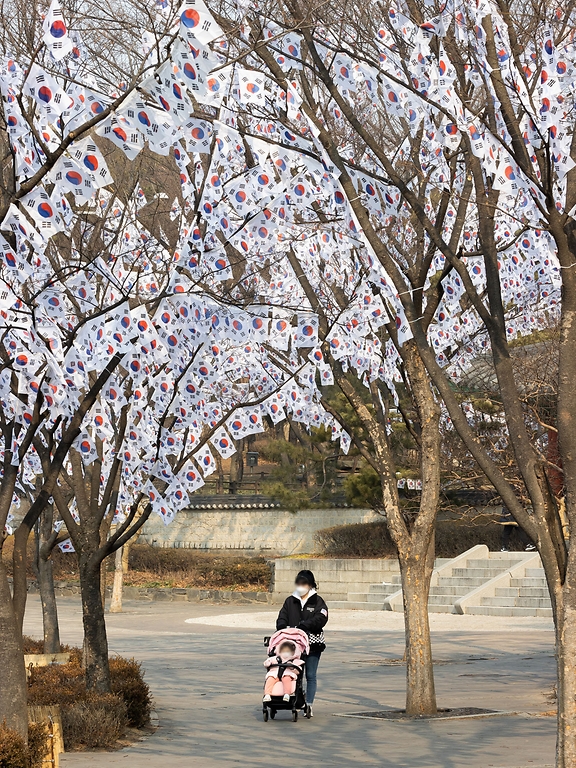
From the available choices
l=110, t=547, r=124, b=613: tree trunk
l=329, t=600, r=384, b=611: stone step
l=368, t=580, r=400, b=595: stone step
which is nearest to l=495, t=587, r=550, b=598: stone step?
l=329, t=600, r=384, b=611: stone step

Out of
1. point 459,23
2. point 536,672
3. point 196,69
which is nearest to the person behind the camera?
point 196,69

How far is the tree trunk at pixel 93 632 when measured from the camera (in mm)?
10664

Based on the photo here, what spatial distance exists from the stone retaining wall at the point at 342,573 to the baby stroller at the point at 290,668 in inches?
817

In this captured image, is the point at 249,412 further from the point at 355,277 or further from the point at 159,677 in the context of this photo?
the point at 159,677

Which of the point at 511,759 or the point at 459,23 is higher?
the point at 459,23

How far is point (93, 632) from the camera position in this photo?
1082 centimetres

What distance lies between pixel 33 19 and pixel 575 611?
18.9ft

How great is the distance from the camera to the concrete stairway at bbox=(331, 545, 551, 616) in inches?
1065

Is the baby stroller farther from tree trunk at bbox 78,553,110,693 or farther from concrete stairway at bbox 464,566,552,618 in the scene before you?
concrete stairway at bbox 464,566,552,618

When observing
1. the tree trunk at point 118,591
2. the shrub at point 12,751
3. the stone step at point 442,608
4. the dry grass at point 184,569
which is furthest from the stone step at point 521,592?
the shrub at point 12,751

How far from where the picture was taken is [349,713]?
11.8 metres

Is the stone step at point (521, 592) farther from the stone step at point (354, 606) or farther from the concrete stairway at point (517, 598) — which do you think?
the stone step at point (354, 606)

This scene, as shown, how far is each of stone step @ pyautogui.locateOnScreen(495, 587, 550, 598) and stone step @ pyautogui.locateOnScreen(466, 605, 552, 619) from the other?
0.58m

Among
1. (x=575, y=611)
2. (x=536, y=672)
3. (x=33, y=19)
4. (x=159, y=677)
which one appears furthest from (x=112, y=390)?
(x=536, y=672)
